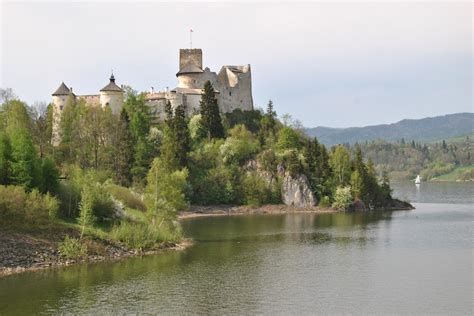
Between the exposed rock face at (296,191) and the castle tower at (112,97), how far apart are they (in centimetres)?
2667

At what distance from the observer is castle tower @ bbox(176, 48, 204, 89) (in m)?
94.9

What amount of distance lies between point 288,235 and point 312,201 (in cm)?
3087

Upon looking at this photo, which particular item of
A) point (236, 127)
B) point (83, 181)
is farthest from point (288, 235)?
point (236, 127)

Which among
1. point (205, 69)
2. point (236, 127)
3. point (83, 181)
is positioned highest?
point (205, 69)

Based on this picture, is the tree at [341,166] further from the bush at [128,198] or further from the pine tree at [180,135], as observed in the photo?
the bush at [128,198]

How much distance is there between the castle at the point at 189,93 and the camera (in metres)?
90.4

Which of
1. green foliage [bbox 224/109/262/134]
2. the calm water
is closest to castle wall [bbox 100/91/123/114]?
green foliage [bbox 224/109/262/134]

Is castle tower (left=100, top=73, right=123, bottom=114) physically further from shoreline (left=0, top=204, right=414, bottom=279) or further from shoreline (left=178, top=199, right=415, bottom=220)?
shoreline (left=0, top=204, right=414, bottom=279)

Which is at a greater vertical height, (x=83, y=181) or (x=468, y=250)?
(x=83, y=181)

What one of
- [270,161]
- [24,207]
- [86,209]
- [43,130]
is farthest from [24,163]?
[270,161]

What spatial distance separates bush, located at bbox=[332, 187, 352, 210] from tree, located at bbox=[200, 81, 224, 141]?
19.5 metres

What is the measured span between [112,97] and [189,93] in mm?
11549

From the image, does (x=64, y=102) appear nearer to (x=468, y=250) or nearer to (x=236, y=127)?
(x=236, y=127)

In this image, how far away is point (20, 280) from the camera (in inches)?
1534
